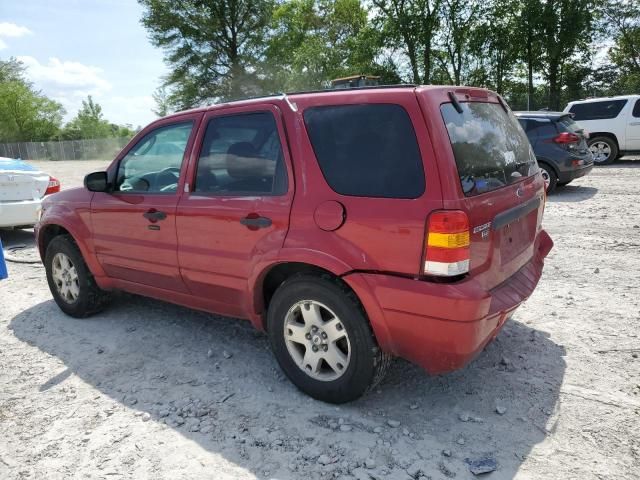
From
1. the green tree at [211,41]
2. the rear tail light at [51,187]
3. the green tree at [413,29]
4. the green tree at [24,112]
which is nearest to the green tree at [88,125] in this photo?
the green tree at [24,112]

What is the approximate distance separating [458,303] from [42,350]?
337 centimetres

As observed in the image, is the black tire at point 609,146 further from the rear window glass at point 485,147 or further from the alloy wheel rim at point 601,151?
the rear window glass at point 485,147

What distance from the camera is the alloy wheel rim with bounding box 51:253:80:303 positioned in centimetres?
459

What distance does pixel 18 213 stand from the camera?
741 centimetres

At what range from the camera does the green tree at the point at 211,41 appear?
36062mm

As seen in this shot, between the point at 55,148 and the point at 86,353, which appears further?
the point at 55,148

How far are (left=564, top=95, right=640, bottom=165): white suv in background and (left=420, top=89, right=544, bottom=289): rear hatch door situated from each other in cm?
1189

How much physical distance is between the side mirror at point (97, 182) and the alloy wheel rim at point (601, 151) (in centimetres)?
1357

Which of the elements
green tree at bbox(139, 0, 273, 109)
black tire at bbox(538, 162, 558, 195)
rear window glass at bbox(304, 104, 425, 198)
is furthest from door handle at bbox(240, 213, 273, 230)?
green tree at bbox(139, 0, 273, 109)

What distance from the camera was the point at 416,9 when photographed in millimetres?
27656

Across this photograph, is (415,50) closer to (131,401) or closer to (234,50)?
(234,50)

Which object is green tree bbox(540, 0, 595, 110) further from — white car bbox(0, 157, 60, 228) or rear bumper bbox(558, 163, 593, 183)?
white car bbox(0, 157, 60, 228)

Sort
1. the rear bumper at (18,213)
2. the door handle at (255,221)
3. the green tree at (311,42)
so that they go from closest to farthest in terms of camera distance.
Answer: the door handle at (255,221) < the rear bumper at (18,213) < the green tree at (311,42)

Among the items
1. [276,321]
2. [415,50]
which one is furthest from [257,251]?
[415,50]
